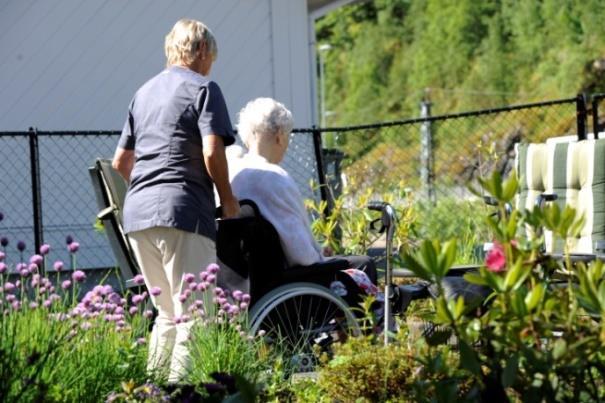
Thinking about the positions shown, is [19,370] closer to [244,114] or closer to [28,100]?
[244,114]

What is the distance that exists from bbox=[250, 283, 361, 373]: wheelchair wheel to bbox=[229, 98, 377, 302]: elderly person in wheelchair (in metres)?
0.17

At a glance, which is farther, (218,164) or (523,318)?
(218,164)

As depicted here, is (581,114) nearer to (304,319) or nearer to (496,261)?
(304,319)

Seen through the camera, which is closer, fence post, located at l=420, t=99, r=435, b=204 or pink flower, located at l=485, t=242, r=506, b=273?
pink flower, located at l=485, t=242, r=506, b=273

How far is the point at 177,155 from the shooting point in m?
4.86

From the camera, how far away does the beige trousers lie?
15.7 ft

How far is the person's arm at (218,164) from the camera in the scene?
4746 mm

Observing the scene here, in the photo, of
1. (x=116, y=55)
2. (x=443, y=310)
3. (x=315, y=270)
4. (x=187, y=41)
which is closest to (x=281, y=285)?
(x=315, y=270)

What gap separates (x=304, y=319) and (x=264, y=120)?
2.76 feet

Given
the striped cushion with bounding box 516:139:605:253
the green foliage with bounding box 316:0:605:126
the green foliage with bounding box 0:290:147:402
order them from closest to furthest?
the green foliage with bounding box 0:290:147:402
the striped cushion with bounding box 516:139:605:253
the green foliage with bounding box 316:0:605:126

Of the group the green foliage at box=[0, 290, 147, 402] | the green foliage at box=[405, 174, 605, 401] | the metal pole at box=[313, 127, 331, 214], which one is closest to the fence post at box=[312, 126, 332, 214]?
the metal pole at box=[313, 127, 331, 214]

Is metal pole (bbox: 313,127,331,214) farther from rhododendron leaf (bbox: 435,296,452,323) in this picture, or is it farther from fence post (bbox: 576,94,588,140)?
rhododendron leaf (bbox: 435,296,452,323)

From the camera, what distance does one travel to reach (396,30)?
4497cm

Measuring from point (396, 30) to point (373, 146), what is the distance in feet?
43.1
